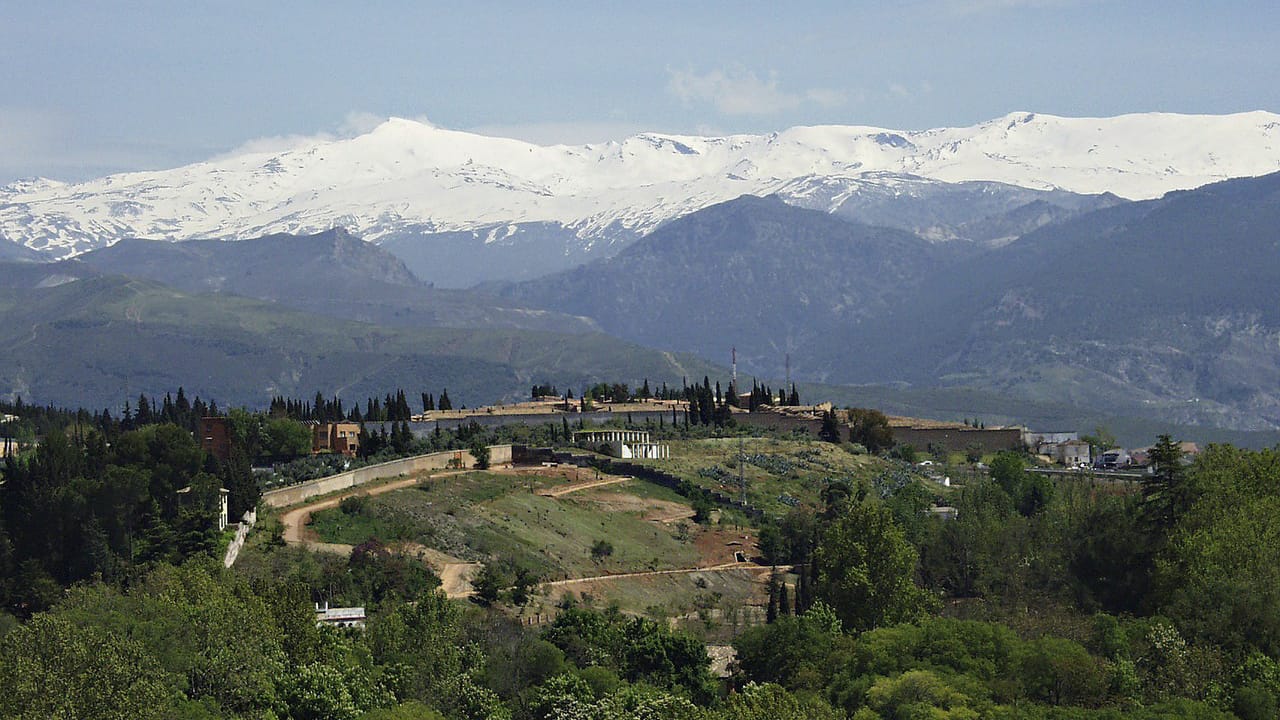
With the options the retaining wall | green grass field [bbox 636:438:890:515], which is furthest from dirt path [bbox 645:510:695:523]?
the retaining wall

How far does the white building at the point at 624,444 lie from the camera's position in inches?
6959

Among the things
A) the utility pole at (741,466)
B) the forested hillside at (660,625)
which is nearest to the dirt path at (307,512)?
the forested hillside at (660,625)

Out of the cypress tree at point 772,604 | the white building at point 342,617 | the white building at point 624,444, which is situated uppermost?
the white building at point 624,444

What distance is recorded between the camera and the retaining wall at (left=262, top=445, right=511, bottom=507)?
434 feet

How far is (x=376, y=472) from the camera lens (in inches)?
5714

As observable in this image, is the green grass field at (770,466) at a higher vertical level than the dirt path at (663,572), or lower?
higher

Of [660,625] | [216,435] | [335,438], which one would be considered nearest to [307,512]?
[660,625]

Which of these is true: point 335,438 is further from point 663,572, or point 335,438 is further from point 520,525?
point 663,572

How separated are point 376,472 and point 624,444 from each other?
121 ft

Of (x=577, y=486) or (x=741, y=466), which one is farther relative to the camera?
(x=741, y=466)

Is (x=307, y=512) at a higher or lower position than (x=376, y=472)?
lower

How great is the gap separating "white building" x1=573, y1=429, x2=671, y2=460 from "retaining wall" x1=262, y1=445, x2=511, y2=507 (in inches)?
463

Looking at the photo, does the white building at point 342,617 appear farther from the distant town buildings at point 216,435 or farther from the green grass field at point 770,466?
the green grass field at point 770,466

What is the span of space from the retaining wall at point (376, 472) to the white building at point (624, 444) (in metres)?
11.8
